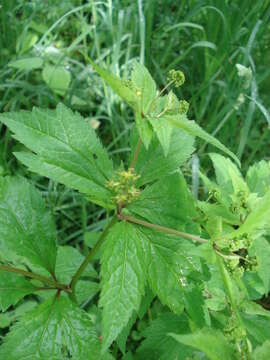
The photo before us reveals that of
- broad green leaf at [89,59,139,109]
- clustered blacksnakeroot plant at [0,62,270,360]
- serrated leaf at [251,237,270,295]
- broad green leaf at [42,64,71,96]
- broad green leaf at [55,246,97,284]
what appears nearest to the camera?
broad green leaf at [89,59,139,109]

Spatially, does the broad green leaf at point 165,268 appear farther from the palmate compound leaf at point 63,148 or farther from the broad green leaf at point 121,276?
the palmate compound leaf at point 63,148

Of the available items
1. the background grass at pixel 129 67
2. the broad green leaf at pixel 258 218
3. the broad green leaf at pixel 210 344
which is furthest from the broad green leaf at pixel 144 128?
the background grass at pixel 129 67

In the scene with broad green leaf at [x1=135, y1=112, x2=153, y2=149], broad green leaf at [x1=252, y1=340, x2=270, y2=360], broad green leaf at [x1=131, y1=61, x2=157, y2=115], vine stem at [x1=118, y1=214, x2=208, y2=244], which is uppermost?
broad green leaf at [x1=131, y1=61, x2=157, y2=115]

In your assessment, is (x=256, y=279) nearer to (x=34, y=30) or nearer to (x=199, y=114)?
(x=199, y=114)

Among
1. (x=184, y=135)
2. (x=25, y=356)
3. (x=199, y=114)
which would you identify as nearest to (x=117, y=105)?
(x=199, y=114)

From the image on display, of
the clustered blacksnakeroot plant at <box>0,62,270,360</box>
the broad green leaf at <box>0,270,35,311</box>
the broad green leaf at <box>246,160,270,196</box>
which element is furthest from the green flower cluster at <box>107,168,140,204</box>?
the broad green leaf at <box>246,160,270,196</box>

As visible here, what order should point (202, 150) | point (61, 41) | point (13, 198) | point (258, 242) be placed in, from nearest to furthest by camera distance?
point (13, 198), point (258, 242), point (202, 150), point (61, 41)

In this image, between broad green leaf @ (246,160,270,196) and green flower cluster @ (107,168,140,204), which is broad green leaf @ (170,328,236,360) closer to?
green flower cluster @ (107,168,140,204)
